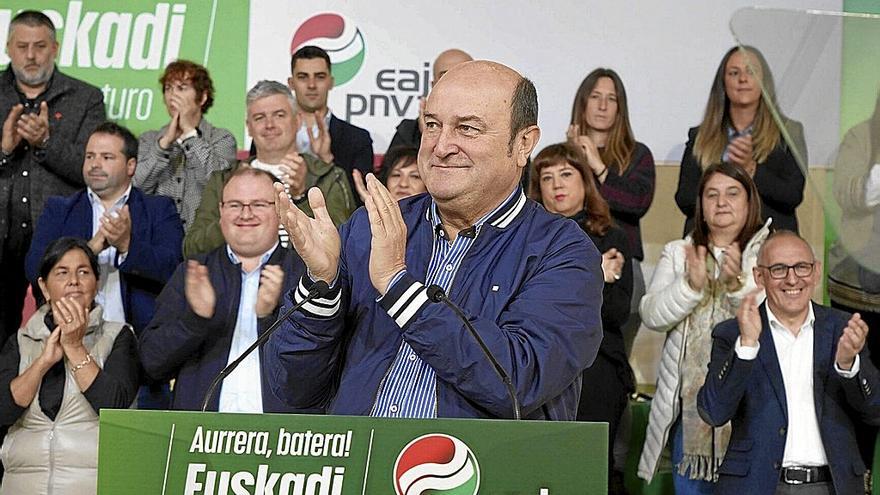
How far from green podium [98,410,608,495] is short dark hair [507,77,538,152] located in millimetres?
861

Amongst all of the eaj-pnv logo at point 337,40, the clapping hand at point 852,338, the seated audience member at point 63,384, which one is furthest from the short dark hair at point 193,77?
the clapping hand at point 852,338

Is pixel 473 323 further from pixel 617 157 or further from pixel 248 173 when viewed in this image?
pixel 617 157

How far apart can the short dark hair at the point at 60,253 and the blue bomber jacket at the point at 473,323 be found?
2.73m

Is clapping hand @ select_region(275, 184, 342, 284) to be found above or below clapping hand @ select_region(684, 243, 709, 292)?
below

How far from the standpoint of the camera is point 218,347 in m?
5.09

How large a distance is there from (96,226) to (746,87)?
317 cm

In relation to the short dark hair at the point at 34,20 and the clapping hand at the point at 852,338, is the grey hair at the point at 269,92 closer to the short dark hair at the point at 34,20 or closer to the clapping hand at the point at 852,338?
the short dark hair at the point at 34,20

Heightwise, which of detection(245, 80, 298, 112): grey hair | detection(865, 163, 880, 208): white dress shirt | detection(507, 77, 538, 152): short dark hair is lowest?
detection(507, 77, 538, 152): short dark hair

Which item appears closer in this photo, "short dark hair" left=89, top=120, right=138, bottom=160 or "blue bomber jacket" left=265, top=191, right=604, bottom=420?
"blue bomber jacket" left=265, top=191, right=604, bottom=420

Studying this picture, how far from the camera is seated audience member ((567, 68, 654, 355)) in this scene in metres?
6.06

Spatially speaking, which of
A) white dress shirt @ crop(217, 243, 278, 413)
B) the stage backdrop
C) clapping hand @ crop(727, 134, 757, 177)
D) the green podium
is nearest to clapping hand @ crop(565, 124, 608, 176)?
clapping hand @ crop(727, 134, 757, 177)

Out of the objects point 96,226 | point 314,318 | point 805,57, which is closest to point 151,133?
point 96,226

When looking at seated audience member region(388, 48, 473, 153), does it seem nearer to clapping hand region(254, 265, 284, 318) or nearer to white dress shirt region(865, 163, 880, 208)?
clapping hand region(254, 265, 284, 318)

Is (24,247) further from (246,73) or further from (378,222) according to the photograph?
(378,222)
